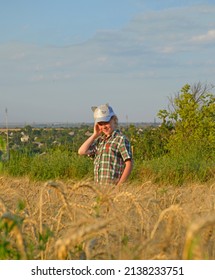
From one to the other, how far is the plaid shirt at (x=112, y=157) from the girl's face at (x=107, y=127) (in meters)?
0.04

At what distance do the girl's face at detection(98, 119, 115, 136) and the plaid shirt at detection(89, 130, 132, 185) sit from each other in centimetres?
4

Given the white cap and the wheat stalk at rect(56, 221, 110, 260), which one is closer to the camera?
the wheat stalk at rect(56, 221, 110, 260)

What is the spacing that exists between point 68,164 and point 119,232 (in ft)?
27.4

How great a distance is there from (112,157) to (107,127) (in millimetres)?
267

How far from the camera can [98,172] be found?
5.46 m

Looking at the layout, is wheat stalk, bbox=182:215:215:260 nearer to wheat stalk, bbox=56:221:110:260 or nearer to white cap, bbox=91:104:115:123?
wheat stalk, bbox=56:221:110:260

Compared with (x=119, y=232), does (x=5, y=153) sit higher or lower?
higher

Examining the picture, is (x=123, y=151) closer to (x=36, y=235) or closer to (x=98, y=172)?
(x=98, y=172)

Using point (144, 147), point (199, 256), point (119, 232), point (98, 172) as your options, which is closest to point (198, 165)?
point (144, 147)

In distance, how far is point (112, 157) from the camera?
17.7 feet

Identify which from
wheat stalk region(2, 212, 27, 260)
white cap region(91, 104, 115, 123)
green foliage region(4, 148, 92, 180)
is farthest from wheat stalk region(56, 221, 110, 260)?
green foliage region(4, 148, 92, 180)

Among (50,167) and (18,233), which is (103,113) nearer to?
(18,233)

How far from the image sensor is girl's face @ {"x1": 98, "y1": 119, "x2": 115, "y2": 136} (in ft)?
17.6

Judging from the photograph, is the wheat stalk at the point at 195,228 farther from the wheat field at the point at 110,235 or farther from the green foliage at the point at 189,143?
the green foliage at the point at 189,143
